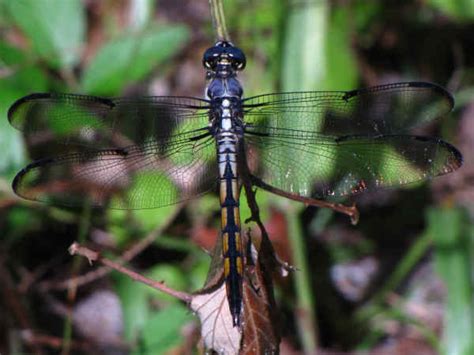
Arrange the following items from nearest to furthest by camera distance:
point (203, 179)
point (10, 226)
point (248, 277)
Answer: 1. point (248, 277)
2. point (203, 179)
3. point (10, 226)

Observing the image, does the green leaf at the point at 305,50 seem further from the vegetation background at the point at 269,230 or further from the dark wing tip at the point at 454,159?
the dark wing tip at the point at 454,159

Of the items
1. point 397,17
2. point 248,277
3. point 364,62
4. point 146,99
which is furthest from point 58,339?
point 397,17

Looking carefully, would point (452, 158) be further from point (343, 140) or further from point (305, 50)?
point (305, 50)

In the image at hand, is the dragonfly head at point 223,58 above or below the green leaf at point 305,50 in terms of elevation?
below

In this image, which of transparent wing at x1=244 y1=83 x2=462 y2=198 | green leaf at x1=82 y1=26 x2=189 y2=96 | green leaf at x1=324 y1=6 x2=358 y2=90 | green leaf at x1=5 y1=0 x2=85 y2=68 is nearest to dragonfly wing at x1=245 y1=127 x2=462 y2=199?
transparent wing at x1=244 y1=83 x2=462 y2=198

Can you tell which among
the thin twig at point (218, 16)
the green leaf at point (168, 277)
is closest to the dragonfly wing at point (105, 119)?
the thin twig at point (218, 16)

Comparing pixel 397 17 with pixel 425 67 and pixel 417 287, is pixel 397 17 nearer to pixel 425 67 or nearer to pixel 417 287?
pixel 425 67

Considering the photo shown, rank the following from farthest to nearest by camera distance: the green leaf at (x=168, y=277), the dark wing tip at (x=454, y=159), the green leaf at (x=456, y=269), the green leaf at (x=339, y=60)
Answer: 1. the green leaf at (x=339, y=60)
2. the green leaf at (x=168, y=277)
3. the green leaf at (x=456, y=269)
4. the dark wing tip at (x=454, y=159)

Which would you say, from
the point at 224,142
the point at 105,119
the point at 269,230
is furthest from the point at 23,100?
the point at 269,230
